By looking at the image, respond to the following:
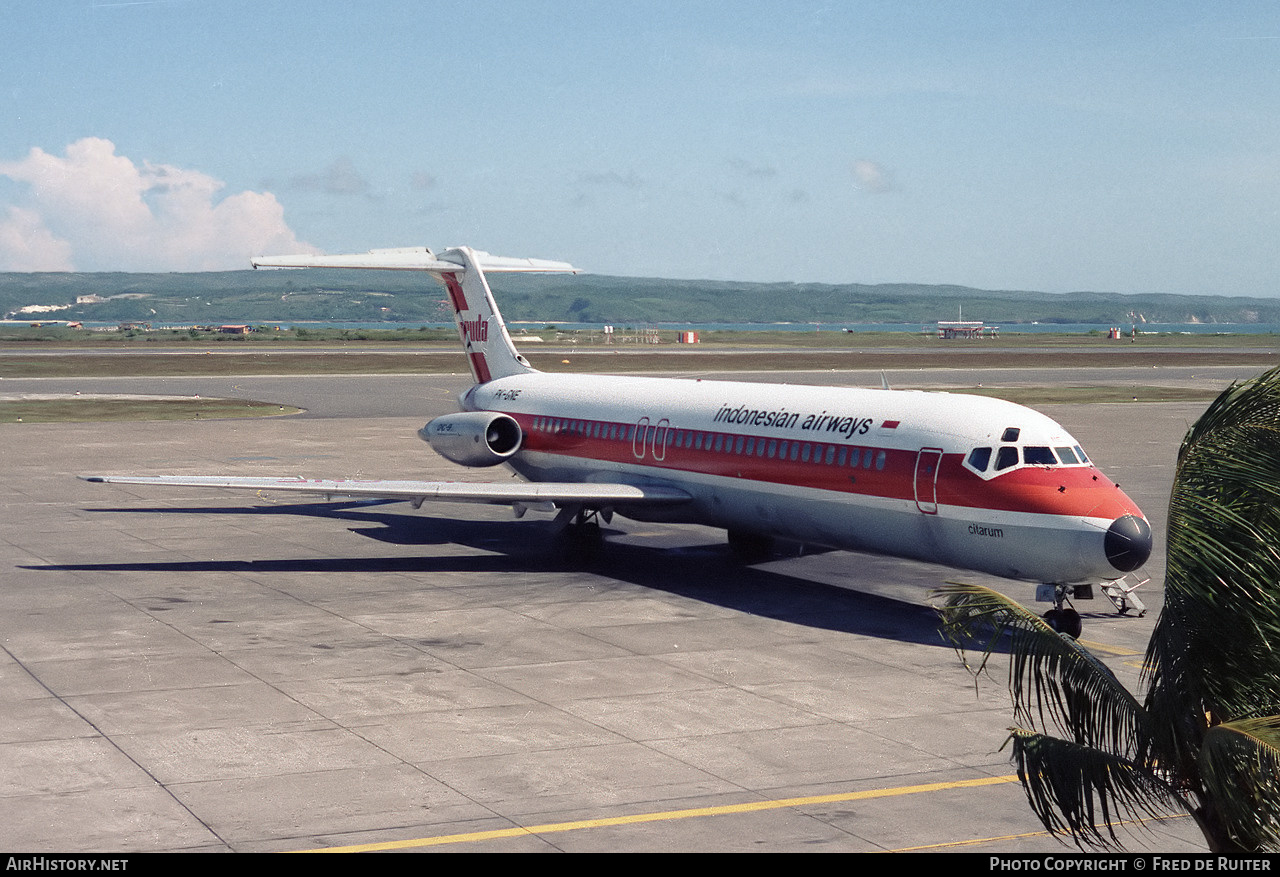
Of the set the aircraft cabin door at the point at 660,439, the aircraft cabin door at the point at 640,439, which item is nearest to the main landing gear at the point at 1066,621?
the aircraft cabin door at the point at 660,439

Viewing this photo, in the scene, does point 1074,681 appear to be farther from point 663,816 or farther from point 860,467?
point 860,467

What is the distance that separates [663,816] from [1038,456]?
10.3 m

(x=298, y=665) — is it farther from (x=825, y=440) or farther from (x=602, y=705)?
(x=825, y=440)

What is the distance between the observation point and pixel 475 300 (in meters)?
34.6

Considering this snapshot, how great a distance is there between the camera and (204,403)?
6650 cm

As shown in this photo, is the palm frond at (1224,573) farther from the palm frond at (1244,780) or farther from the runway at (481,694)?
the runway at (481,694)

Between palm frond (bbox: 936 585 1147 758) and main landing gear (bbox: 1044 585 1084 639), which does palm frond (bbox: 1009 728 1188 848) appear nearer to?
palm frond (bbox: 936 585 1147 758)

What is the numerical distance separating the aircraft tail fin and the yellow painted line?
21.1m

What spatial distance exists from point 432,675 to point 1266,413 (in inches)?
489

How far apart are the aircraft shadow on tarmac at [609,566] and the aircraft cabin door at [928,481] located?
1.81 m

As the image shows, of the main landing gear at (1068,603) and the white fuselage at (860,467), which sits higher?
the white fuselage at (860,467)

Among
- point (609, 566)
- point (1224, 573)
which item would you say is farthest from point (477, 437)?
point (1224, 573)

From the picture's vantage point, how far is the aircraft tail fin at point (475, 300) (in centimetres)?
3406

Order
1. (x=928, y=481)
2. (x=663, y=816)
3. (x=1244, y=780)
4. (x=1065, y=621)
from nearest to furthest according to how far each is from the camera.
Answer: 1. (x=1244, y=780)
2. (x=663, y=816)
3. (x=1065, y=621)
4. (x=928, y=481)
